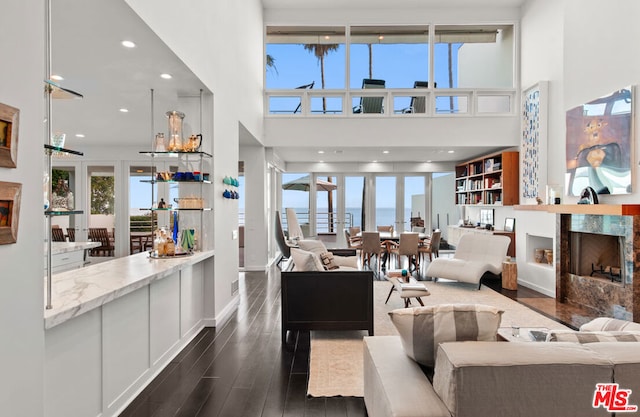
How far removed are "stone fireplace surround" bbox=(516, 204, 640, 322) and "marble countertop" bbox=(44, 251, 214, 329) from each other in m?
4.83

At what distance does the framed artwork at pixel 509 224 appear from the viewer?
7122mm

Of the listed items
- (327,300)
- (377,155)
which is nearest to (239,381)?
(327,300)

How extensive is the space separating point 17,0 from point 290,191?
920cm

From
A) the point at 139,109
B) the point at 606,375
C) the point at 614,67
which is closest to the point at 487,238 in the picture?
the point at 614,67

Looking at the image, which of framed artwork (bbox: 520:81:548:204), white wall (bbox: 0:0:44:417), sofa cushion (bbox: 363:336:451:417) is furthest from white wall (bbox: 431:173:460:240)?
white wall (bbox: 0:0:44:417)

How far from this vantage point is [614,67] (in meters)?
4.48

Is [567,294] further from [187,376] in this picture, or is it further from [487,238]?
[187,376]

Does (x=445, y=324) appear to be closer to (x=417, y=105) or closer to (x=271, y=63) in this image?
(x=417, y=105)

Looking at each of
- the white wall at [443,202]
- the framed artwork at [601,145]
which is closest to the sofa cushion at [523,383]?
the framed artwork at [601,145]

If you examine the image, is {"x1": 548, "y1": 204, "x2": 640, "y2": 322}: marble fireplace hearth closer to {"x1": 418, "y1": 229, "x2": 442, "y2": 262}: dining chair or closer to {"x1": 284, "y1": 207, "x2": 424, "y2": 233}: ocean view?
{"x1": 418, "y1": 229, "x2": 442, "y2": 262}: dining chair

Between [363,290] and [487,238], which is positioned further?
[487,238]

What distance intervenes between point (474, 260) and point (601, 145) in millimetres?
2676

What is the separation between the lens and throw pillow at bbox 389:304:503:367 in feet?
5.50

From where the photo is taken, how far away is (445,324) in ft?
5.52
